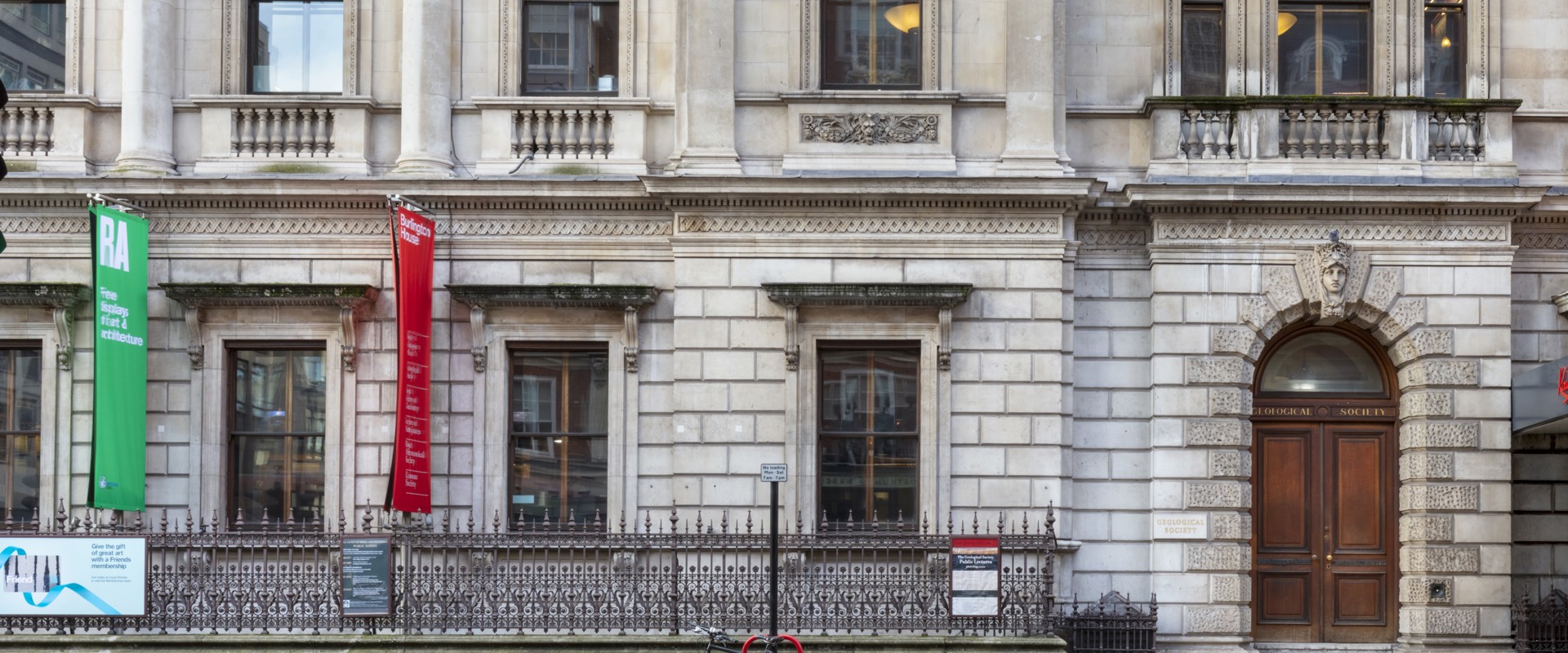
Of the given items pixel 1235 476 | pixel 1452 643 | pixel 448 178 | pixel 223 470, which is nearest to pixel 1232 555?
pixel 1235 476

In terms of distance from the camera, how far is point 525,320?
60.8 ft

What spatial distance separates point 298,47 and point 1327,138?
1255cm

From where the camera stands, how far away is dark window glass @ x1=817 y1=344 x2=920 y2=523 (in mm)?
18359

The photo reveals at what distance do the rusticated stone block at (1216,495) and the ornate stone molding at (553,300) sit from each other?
21.9ft

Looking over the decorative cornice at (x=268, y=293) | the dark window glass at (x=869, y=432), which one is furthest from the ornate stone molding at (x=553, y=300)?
the dark window glass at (x=869, y=432)

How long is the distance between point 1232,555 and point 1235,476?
0.91 metres

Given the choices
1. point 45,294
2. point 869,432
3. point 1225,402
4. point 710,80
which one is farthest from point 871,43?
point 45,294

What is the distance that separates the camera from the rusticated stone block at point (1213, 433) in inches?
717

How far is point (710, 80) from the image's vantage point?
18.4m

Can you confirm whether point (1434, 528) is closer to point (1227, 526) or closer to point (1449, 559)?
point (1449, 559)

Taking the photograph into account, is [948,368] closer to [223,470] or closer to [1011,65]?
[1011,65]

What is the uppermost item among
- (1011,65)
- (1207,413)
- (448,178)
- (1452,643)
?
(1011,65)

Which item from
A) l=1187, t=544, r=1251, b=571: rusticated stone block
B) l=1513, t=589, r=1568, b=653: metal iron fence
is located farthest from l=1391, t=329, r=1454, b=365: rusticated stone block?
l=1187, t=544, r=1251, b=571: rusticated stone block

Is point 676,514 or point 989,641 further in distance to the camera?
point 676,514
